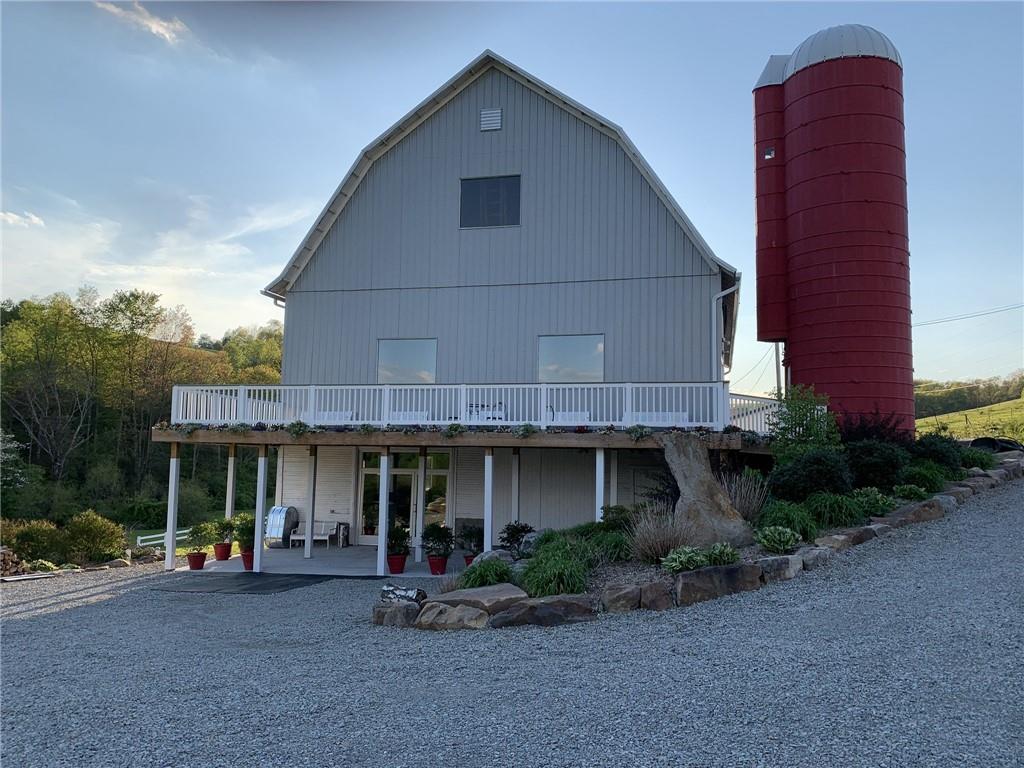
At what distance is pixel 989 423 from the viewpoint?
87.7 feet

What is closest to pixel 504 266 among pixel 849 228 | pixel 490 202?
pixel 490 202

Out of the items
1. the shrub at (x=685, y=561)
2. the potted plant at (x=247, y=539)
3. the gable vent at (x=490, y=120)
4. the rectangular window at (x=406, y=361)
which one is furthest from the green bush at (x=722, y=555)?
the gable vent at (x=490, y=120)

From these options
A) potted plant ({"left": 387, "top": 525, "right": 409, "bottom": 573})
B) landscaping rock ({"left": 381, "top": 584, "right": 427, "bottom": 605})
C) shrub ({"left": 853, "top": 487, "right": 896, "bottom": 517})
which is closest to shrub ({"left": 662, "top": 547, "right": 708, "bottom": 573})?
landscaping rock ({"left": 381, "top": 584, "right": 427, "bottom": 605})

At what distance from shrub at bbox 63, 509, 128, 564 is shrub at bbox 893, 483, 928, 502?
54.4 feet

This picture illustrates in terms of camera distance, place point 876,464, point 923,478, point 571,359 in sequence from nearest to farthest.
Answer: point 876,464 → point 923,478 → point 571,359

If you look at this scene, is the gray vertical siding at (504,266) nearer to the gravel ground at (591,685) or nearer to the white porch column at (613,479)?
the white porch column at (613,479)

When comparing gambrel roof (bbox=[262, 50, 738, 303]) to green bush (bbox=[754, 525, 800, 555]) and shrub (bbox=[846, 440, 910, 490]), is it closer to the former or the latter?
shrub (bbox=[846, 440, 910, 490])

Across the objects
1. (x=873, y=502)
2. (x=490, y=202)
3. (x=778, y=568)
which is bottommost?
(x=778, y=568)

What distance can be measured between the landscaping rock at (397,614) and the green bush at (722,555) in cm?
357

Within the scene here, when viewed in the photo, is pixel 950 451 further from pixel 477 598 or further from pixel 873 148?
pixel 477 598

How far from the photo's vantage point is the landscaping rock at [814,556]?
9.23 meters

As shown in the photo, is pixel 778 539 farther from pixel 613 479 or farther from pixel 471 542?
pixel 471 542

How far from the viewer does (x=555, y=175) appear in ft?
54.5

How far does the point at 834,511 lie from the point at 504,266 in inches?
350
